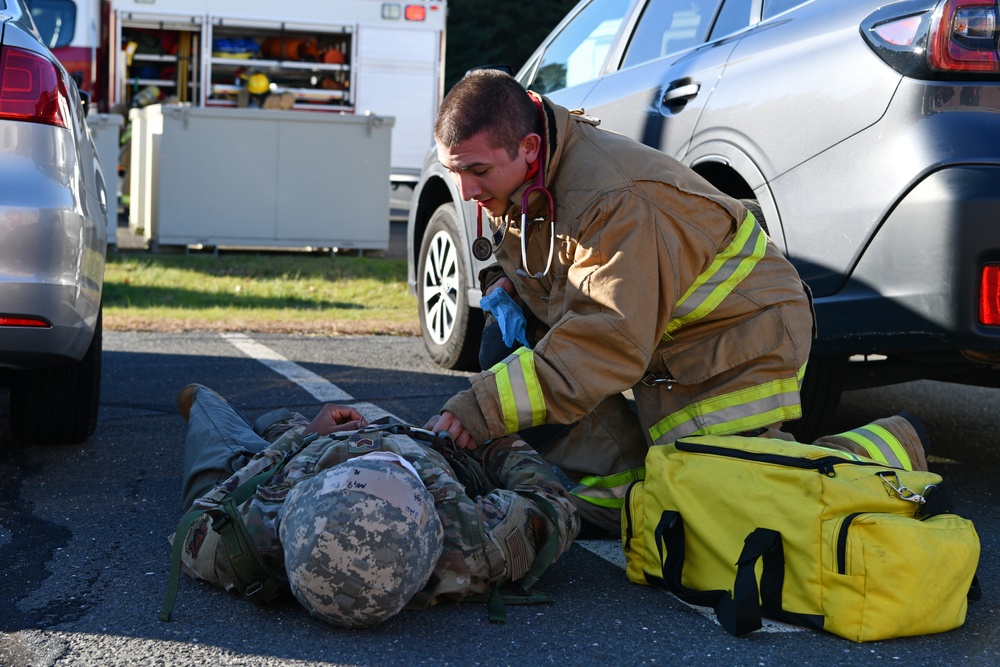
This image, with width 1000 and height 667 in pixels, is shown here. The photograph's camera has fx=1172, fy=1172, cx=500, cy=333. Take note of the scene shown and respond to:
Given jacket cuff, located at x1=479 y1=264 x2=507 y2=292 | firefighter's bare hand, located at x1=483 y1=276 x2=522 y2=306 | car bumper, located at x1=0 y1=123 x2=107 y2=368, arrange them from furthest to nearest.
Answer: jacket cuff, located at x1=479 y1=264 x2=507 y2=292 → firefighter's bare hand, located at x1=483 y1=276 x2=522 y2=306 → car bumper, located at x1=0 y1=123 x2=107 y2=368

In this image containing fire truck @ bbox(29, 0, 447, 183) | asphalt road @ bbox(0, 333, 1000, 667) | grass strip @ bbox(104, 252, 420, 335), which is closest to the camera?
asphalt road @ bbox(0, 333, 1000, 667)

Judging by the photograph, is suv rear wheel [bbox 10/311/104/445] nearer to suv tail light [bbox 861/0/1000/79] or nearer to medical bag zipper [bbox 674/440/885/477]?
medical bag zipper [bbox 674/440/885/477]

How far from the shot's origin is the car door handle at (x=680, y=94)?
418cm

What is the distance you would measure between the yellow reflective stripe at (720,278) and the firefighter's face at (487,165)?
1.75 ft

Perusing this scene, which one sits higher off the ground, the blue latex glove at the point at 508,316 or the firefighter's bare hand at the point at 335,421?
the blue latex glove at the point at 508,316

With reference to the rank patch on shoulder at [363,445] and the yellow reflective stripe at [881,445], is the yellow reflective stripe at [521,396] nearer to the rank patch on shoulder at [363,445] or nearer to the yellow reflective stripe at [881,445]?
the rank patch on shoulder at [363,445]

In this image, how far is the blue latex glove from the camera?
11.7ft

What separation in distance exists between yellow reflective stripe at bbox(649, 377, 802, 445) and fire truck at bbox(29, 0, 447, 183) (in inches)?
476

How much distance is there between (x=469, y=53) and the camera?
29062 mm

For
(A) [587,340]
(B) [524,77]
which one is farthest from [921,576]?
(B) [524,77]

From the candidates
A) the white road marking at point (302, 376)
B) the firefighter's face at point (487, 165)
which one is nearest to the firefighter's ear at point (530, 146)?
the firefighter's face at point (487, 165)

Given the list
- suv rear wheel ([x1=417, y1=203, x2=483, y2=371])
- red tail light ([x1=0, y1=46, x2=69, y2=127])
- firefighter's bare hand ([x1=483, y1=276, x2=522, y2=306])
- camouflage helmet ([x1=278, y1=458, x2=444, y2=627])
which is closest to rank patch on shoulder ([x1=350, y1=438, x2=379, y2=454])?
camouflage helmet ([x1=278, y1=458, x2=444, y2=627])

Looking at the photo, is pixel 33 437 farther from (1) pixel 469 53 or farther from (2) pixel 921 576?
(1) pixel 469 53

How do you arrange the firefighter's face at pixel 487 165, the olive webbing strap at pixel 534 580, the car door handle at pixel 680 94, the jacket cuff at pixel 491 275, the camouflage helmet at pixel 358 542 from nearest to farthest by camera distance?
the camouflage helmet at pixel 358 542 → the olive webbing strap at pixel 534 580 → the firefighter's face at pixel 487 165 → the jacket cuff at pixel 491 275 → the car door handle at pixel 680 94
